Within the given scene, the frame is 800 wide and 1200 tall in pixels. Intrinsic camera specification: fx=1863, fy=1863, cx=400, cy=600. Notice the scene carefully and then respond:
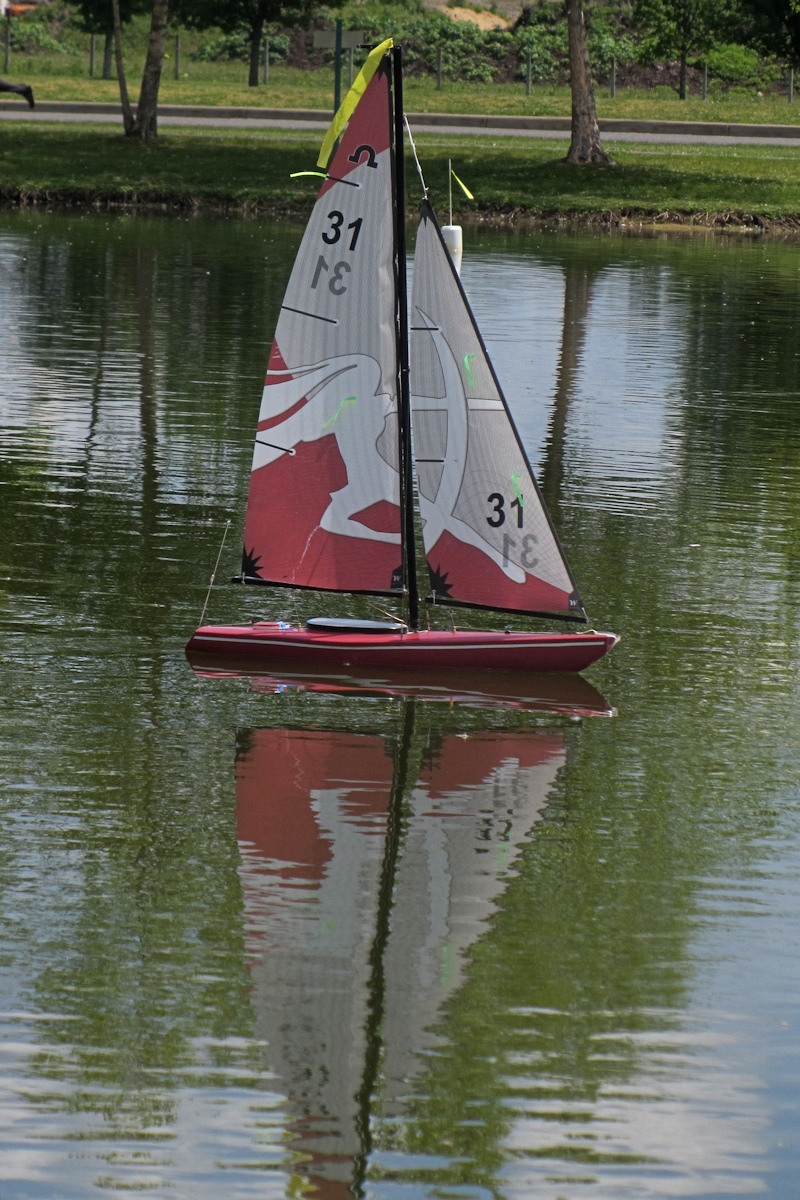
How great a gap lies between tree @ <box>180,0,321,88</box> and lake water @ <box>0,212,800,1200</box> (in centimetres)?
4234

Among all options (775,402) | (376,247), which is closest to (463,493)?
(376,247)

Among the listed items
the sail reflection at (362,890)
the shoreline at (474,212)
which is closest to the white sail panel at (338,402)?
the sail reflection at (362,890)

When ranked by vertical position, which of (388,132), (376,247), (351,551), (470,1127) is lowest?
(470,1127)

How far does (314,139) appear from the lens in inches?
1921

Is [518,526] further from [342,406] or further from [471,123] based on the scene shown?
[471,123]

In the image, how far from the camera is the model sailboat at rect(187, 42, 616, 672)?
12.0 metres

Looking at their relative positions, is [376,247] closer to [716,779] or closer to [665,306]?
[716,779]

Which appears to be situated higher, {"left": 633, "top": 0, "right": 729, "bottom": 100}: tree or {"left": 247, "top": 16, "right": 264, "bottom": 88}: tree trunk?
{"left": 633, "top": 0, "right": 729, "bottom": 100}: tree

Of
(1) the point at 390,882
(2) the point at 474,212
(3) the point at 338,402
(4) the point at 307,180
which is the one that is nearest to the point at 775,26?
(2) the point at 474,212

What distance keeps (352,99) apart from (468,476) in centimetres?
251

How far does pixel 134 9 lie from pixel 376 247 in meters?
41.8

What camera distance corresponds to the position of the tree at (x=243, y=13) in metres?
57.6

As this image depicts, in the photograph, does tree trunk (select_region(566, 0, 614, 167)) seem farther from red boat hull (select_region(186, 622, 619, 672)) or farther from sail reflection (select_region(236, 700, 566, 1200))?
sail reflection (select_region(236, 700, 566, 1200))

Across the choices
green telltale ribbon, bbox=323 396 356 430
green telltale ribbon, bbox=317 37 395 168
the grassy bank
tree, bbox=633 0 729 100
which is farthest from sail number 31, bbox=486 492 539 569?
tree, bbox=633 0 729 100
